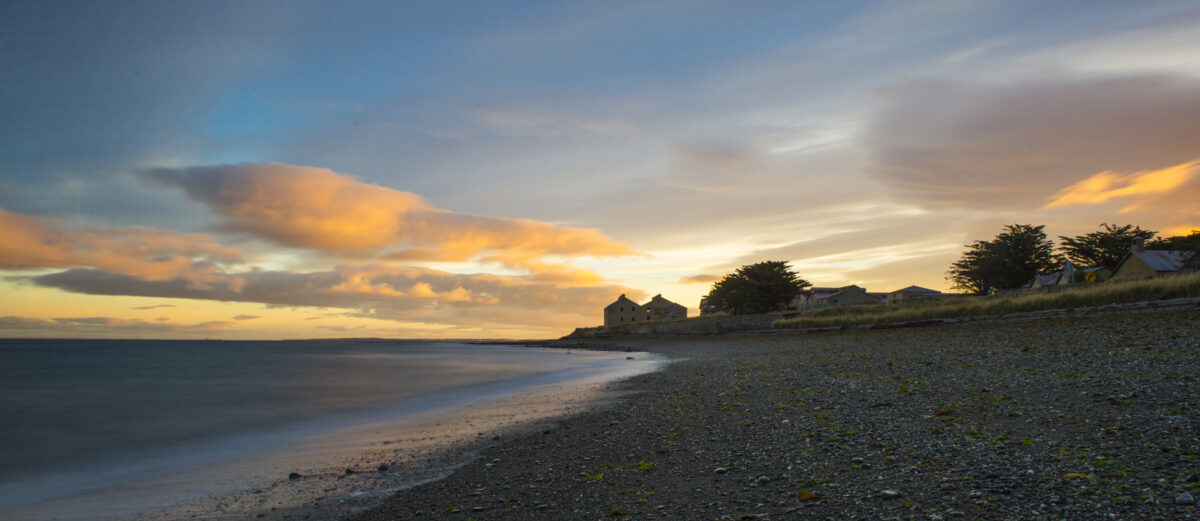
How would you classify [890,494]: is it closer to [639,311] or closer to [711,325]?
[711,325]

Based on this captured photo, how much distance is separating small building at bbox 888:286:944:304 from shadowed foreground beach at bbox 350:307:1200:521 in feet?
262

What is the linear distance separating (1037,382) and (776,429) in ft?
18.0

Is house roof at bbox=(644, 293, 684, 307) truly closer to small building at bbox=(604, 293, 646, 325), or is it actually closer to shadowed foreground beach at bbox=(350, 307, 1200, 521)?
small building at bbox=(604, 293, 646, 325)

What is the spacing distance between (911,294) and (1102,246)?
83.2 ft

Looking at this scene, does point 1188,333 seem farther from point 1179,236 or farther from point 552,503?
point 1179,236

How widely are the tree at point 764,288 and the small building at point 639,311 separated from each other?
46399 millimetres

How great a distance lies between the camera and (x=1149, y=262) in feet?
154

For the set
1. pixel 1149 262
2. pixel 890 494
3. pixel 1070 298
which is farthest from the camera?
pixel 1149 262

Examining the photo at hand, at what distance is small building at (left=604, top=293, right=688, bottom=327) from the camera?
131m

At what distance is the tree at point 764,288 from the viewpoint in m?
80.7

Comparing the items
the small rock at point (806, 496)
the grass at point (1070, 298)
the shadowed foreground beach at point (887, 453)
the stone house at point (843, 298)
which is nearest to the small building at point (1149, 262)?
the grass at point (1070, 298)

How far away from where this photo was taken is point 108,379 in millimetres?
41281

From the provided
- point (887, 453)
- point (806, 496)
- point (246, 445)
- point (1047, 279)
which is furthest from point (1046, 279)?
point (246, 445)

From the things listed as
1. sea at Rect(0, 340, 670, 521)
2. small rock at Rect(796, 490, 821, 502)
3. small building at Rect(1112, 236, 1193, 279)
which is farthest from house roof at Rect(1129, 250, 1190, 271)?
small rock at Rect(796, 490, 821, 502)
